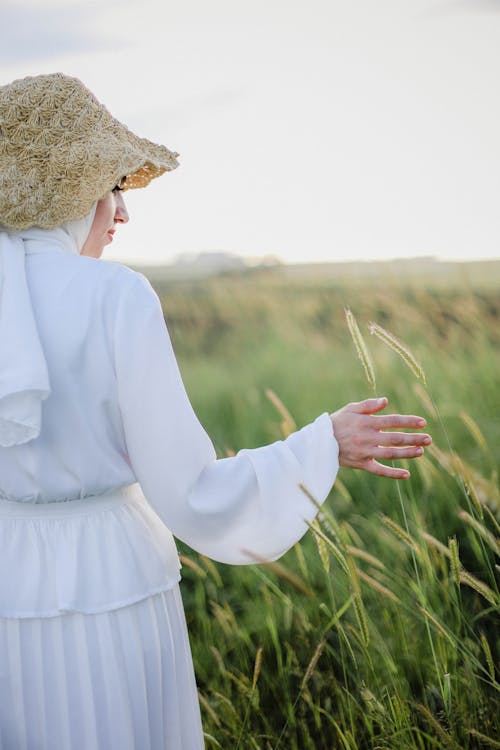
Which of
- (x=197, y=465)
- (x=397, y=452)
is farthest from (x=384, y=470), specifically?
(x=197, y=465)

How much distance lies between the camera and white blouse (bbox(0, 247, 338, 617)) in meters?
A: 1.32

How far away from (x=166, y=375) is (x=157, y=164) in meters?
0.45

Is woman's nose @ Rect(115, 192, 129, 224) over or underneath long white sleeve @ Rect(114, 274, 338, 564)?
over

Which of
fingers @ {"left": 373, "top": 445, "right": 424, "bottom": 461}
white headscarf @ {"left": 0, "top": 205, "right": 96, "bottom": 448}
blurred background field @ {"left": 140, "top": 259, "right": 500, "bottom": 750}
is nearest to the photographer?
white headscarf @ {"left": 0, "top": 205, "right": 96, "bottom": 448}

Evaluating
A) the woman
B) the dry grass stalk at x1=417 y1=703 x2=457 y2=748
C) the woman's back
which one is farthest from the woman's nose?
the dry grass stalk at x1=417 y1=703 x2=457 y2=748

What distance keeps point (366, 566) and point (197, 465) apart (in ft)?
5.50

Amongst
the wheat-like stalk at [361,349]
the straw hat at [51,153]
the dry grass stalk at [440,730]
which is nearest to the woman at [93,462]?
the straw hat at [51,153]

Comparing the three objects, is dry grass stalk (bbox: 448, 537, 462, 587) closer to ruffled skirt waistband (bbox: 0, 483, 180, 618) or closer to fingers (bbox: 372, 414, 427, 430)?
fingers (bbox: 372, 414, 427, 430)

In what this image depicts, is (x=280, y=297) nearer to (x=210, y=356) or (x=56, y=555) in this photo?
(x=210, y=356)

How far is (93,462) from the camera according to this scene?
1372mm

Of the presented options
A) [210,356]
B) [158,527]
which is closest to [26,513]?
[158,527]

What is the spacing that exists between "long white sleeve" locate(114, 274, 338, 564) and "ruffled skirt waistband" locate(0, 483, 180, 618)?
0.32ft

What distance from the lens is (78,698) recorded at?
1401 mm

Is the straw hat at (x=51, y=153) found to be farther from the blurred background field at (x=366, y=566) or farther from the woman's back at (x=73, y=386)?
the blurred background field at (x=366, y=566)
